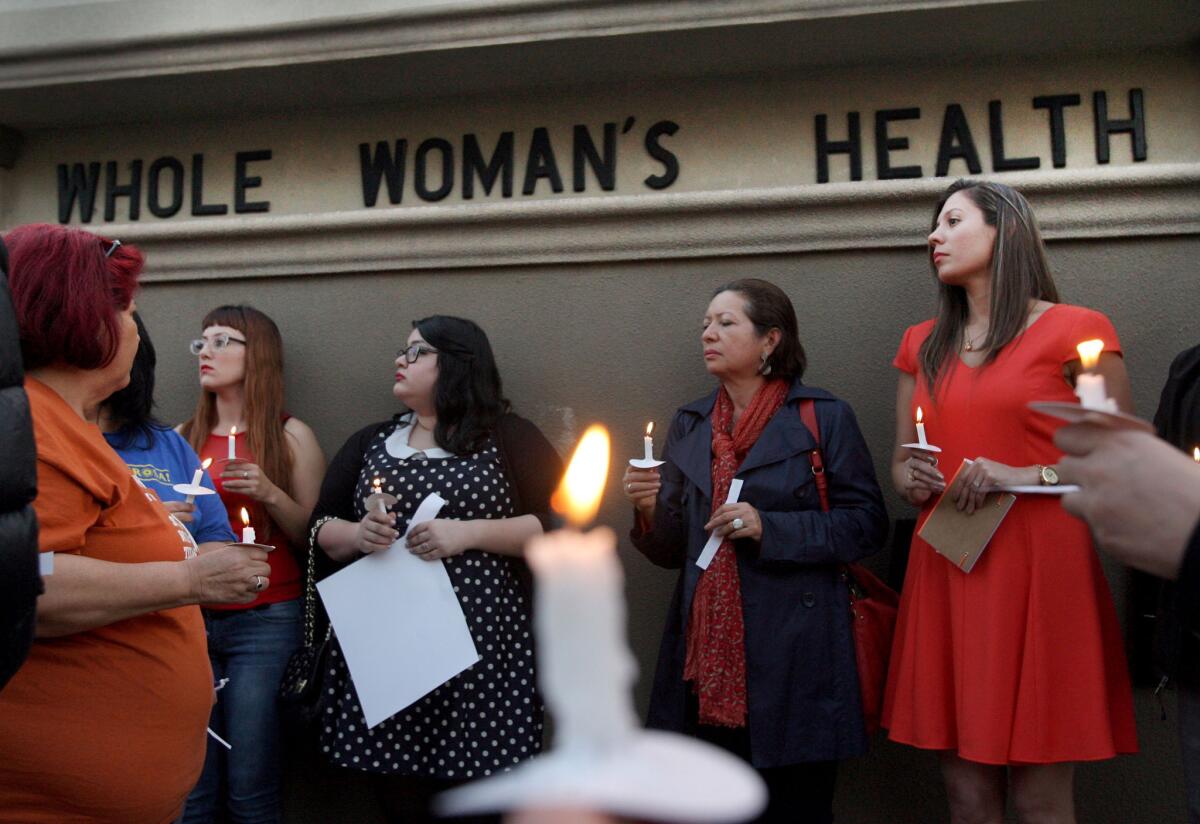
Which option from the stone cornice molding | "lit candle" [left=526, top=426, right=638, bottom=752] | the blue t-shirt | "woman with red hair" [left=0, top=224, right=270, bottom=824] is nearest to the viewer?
"lit candle" [left=526, top=426, right=638, bottom=752]

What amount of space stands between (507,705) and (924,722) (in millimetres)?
1297

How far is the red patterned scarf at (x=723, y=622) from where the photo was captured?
3213 millimetres

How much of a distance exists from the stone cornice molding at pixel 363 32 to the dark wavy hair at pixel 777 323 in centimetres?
112

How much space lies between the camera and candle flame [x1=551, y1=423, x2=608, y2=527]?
0.74 metres

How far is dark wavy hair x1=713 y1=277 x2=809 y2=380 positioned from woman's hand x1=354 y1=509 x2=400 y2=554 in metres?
1.39

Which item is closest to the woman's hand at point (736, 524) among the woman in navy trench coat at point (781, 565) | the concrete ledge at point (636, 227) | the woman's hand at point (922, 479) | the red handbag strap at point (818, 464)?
the woman in navy trench coat at point (781, 565)

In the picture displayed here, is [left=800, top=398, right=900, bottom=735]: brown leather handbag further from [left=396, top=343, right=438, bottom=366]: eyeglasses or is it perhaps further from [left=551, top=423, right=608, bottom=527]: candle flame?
[left=551, top=423, right=608, bottom=527]: candle flame

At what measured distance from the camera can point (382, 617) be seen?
135 inches

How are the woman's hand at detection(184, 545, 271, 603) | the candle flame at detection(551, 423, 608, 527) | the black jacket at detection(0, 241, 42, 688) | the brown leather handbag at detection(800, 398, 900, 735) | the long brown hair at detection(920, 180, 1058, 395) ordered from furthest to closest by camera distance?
the brown leather handbag at detection(800, 398, 900, 735), the long brown hair at detection(920, 180, 1058, 395), the woman's hand at detection(184, 545, 271, 603), the black jacket at detection(0, 241, 42, 688), the candle flame at detection(551, 423, 608, 527)

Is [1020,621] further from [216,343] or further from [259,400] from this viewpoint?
[216,343]

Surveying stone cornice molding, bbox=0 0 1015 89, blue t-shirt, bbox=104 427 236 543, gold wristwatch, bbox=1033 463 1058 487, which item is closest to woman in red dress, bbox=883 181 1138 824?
gold wristwatch, bbox=1033 463 1058 487

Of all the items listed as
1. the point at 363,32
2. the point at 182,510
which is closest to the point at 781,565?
the point at 182,510

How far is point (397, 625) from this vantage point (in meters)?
3.42

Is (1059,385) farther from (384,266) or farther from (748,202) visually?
(384,266)
